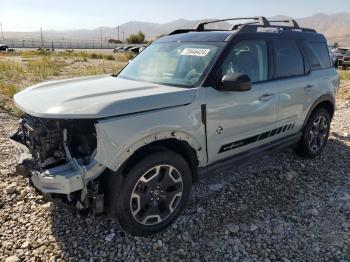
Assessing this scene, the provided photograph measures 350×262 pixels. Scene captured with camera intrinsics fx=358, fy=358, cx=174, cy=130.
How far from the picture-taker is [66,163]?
2961 millimetres

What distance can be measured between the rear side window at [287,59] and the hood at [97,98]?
4.99 feet

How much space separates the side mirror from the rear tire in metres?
2.13

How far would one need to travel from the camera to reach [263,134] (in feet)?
14.1

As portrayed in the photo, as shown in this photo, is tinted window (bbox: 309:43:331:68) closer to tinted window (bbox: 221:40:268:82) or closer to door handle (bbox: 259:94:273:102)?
tinted window (bbox: 221:40:268:82)

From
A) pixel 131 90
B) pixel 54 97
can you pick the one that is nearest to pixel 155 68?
pixel 131 90

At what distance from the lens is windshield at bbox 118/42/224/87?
3.65 meters

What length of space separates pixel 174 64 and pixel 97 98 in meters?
1.16

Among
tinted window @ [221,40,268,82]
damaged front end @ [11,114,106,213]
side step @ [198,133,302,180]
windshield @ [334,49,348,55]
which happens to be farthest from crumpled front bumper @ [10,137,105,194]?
windshield @ [334,49,348,55]

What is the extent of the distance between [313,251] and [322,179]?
173 cm

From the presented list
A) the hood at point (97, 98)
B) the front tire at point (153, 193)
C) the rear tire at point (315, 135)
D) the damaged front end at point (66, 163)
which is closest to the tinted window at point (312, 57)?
the rear tire at point (315, 135)

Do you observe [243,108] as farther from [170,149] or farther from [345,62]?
[345,62]

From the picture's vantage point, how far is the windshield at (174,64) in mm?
3648

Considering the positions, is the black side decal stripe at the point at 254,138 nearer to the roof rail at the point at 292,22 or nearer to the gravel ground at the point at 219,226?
the gravel ground at the point at 219,226

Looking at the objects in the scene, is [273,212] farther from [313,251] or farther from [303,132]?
[303,132]
